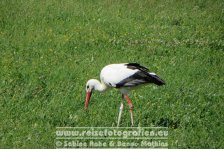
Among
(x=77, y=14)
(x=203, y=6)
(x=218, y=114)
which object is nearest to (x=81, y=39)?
(x=77, y=14)

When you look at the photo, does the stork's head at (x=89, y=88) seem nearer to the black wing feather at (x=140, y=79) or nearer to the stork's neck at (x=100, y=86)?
the stork's neck at (x=100, y=86)

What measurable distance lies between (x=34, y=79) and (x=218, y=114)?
4.30m

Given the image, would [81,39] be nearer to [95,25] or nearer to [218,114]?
[95,25]

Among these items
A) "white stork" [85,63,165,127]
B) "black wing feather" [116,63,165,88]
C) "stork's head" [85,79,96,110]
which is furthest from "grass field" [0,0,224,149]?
"black wing feather" [116,63,165,88]

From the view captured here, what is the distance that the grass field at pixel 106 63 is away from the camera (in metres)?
9.95

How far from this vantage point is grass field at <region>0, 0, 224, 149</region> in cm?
995

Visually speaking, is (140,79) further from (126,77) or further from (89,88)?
(89,88)

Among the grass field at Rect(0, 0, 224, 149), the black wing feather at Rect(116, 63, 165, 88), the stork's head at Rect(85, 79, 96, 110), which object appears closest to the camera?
the black wing feather at Rect(116, 63, 165, 88)

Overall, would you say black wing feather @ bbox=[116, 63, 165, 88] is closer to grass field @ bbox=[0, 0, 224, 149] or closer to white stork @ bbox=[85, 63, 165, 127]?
white stork @ bbox=[85, 63, 165, 127]

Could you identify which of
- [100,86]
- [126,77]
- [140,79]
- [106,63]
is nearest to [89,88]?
[100,86]

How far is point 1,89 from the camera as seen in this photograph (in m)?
11.2

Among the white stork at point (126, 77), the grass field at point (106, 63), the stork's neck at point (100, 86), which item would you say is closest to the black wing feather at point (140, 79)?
the white stork at point (126, 77)

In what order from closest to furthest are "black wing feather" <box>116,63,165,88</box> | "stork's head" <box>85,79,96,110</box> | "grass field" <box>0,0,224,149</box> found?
"black wing feather" <box>116,63,165,88</box> < "grass field" <box>0,0,224,149</box> < "stork's head" <box>85,79,96,110</box>

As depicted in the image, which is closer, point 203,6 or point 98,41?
point 98,41
